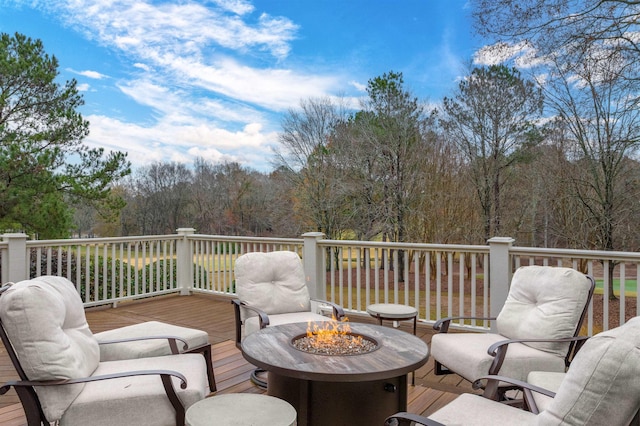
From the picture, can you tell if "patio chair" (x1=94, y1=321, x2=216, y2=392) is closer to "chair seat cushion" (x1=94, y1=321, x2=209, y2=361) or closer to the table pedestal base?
"chair seat cushion" (x1=94, y1=321, x2=209, y2=361)

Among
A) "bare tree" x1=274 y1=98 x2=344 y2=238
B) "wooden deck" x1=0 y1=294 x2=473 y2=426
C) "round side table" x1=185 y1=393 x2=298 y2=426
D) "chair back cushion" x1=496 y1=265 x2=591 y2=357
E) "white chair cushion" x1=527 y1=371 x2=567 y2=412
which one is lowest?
"wooden deck" x1=0 y1=294 x2=473 y2=426

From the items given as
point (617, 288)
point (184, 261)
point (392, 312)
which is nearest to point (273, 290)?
point (392, 312)

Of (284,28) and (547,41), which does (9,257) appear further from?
(284,28)

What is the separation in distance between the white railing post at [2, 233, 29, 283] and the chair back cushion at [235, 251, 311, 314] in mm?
2885

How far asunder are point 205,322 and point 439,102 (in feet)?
35.6

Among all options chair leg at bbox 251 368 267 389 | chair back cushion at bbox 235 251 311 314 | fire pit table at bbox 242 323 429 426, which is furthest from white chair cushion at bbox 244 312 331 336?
fire pit table at bbox 242 323 429 426

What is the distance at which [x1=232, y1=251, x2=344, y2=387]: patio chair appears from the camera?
3785 millimetres

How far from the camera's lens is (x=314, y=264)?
18.2 ft

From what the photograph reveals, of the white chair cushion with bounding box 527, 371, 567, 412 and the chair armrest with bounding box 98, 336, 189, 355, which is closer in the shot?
the white chair cushion with bounding box 527, 371, 567, 412

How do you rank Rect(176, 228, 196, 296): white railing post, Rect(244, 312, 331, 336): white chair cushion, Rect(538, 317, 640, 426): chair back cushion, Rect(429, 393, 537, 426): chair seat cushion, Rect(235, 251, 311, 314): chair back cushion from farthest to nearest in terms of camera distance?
1. Rect(176, 228, 196, 296): white railing post
2. Rect(235, 251, 311, 314): chair back cushion
3. Rect(244, 312, 331, 336): white chair cushion
4. Rect(429, 393, 537, 426): chair seat cushion
5. Rect(538, 317, 640, 426): chair back cushion

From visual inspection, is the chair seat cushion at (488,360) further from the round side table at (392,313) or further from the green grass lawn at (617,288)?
the green grass lawn at (617,288)

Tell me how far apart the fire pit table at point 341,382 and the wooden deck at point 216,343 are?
724 millimetres

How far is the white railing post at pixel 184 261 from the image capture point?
23.0 feet

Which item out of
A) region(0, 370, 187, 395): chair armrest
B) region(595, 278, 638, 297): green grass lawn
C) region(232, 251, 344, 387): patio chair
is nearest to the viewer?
region(0, 370, 187, 395): chair armrest
